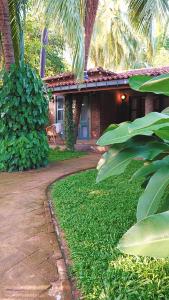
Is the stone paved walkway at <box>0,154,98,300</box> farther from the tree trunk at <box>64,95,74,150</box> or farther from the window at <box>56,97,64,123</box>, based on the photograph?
the window at <box>56,97,64,123</box>

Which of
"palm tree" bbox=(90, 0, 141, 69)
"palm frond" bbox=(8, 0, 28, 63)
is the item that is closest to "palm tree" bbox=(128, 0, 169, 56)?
"palm frond" bbox=(8, 0, 28, 63)

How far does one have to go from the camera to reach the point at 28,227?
400cm

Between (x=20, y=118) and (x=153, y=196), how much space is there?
6.44 metres

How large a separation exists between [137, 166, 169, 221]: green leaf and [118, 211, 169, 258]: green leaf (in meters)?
0.46

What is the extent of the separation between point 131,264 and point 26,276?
91cm

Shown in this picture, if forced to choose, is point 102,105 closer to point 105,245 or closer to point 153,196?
point 105,245

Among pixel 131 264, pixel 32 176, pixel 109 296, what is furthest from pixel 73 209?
pixel 32 176

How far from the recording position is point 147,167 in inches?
83.3

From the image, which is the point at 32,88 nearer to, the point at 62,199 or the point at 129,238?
the point at 62,199

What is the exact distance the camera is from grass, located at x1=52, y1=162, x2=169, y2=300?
2.29m

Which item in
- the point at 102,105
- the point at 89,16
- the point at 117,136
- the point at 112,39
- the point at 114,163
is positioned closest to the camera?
the point at 117,136

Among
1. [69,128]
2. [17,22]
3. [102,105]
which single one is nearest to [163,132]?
[17,22]

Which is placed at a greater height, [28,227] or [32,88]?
[32,88]

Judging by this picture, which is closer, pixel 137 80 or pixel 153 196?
pixel 153 196
